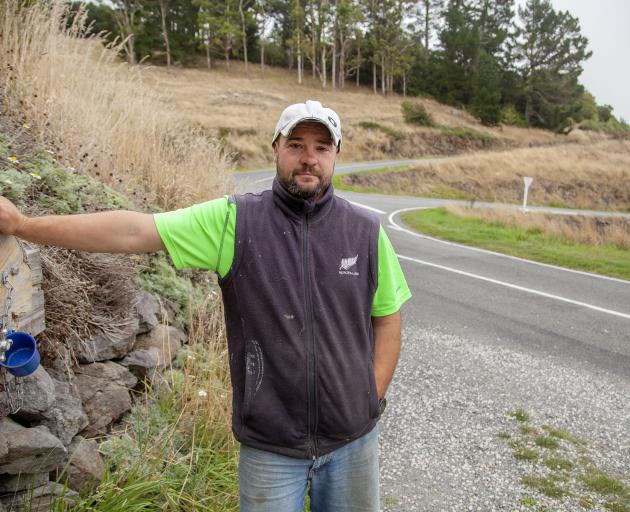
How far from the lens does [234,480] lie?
2.92 meters

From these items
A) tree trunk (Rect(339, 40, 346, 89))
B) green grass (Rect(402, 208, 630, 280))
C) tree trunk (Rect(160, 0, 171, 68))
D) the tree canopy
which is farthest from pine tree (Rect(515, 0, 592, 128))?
green grass (Rect(402, 208, 630, 280))

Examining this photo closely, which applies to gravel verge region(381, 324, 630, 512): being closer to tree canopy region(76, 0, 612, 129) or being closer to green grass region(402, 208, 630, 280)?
green grass region(402, 208, 630, 280)

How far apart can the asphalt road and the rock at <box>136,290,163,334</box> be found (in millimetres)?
1857

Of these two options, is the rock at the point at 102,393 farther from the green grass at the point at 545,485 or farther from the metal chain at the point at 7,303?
the green grass at the point at 545,485

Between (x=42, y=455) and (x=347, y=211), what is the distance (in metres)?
1.58

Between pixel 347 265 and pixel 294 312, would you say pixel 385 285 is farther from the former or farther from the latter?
pixel 294 312

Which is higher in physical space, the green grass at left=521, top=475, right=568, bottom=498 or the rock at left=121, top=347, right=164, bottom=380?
the rock at left=121, top=347, right=164, bottom=380

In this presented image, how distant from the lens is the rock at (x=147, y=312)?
3.45m

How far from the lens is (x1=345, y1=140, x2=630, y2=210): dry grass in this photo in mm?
28812

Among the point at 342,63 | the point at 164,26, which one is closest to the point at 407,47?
the point at 342,63

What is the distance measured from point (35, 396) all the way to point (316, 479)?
124cm

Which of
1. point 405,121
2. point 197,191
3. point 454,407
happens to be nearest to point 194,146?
point 197,191

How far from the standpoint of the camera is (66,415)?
2482 millimetres

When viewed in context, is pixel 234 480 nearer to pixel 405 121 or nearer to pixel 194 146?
pixel 194 146
